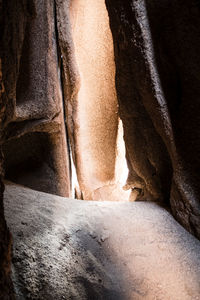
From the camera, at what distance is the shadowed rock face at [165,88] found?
1.76m

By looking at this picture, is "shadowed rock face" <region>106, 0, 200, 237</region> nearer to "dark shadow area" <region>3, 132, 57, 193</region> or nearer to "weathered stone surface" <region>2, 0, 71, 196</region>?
"weathered stone surface" <region>2, 0, 71, 196</region>

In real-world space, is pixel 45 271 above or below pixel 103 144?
below

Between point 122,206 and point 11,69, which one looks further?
point 122,206

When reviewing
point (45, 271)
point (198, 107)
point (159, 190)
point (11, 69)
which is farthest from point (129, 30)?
point (45, 271)

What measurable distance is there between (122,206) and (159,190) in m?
0.38

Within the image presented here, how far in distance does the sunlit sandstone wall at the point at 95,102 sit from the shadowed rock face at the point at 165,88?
1.37m

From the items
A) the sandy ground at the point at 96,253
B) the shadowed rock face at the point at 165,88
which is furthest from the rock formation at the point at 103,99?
the sandy ground at the point at 96,253

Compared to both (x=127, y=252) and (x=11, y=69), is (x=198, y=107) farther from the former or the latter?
(x=11, y=69)

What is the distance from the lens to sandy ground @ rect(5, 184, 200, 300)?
3.98ft

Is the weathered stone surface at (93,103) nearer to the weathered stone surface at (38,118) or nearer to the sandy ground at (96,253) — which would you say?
the weathered stone surface at (38,118)

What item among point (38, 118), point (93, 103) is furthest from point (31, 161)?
point (93, 103)

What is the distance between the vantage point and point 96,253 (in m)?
1.47

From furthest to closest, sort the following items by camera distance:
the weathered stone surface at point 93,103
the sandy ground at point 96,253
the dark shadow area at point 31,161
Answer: the weathered stone surface at point 93,103 → the dark shadow area at point 31,161 → the sandy ground at point 96,253

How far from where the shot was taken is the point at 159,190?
2.22 meters
